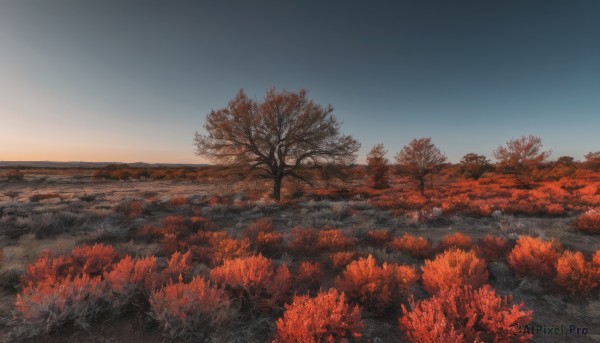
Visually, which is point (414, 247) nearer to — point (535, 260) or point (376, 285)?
point (535, 260)

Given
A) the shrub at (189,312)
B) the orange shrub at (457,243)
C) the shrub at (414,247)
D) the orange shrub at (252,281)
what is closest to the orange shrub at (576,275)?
the orange shrub at (457,243)

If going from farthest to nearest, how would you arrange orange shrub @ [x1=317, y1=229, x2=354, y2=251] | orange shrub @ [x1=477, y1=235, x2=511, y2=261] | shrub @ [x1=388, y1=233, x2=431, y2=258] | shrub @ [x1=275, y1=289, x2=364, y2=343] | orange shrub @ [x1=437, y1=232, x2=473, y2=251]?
1. orange shrub @ [x1=317, y1=229, x2=354, y2=251]
2. orange shrub @ [x1=437, y1=232, x2=473, y2=251]
3. shrub @ [x1=388, y1=233, x2=431, y2=258]
4. orange shrub @ [x1=477, y1=235, x2=511, y2=261]
5. shrub @ [x1=275, y1=289, x2=364, y2=343]

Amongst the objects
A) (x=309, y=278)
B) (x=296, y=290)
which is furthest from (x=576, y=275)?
(x=296, y=290)

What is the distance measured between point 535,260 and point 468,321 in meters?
3.51

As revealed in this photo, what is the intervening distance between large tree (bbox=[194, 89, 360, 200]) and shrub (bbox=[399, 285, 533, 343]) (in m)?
14.7

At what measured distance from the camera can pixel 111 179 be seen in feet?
126

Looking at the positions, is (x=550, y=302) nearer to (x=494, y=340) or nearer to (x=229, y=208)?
(x=494, y=340)

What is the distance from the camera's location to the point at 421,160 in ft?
77.7

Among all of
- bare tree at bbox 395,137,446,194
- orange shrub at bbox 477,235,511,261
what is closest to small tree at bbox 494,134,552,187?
bare tree at bbox 395,137,446,194

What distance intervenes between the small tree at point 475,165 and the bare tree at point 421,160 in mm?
23337

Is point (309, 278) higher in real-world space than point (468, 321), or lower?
lower

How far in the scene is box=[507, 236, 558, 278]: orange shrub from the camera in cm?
504

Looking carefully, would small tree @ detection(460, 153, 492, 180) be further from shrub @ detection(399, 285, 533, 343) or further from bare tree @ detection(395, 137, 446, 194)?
shrub @ detection(399, 285, 533, 343)

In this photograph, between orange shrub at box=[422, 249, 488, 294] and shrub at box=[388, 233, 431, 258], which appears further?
shrub at box=[388, 233, 431, 258]
